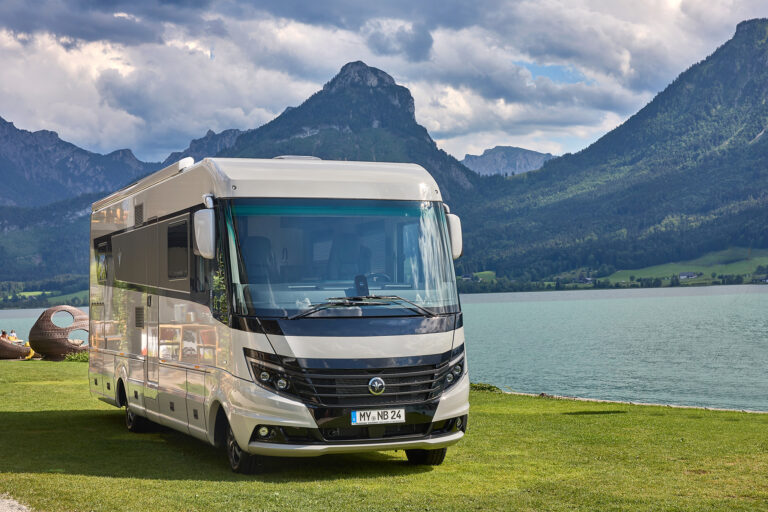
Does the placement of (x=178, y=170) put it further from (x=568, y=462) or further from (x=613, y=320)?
(x=613, y=320)

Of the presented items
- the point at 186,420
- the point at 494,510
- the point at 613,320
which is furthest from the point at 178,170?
the point at 613,320

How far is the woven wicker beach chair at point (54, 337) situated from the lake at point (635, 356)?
66.2ft

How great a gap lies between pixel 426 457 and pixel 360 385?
6.46ft

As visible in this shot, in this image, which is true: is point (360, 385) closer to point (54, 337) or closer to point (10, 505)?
point (10, 505)

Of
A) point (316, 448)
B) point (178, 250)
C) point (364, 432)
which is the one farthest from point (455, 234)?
point (178, 250)

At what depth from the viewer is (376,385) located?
32.7 feet

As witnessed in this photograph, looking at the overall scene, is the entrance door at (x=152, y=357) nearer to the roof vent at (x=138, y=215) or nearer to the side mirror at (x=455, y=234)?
the roof vent at (x=138, y=215)

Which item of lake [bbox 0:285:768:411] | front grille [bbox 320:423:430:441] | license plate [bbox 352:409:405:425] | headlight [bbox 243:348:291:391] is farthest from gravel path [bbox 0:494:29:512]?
lake [bbox 0:285:768:411]

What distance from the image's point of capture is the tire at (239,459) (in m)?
10.5

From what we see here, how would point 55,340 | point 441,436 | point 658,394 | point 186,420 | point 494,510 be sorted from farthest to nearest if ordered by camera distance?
point 658,394 → point 55,340 → point 186,420 → point 441,436 → point 494,510

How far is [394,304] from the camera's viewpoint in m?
10.3

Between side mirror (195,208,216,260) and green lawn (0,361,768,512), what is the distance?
8.20ft

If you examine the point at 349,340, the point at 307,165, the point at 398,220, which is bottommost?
the point at 349,340

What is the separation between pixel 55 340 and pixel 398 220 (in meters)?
27.9
